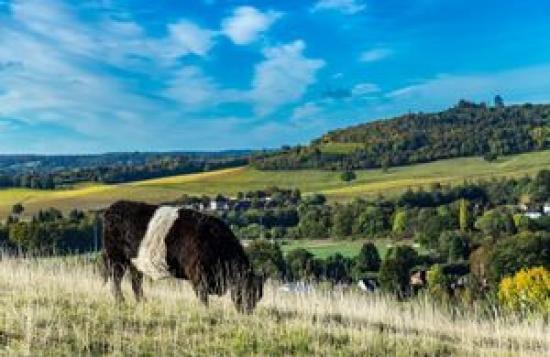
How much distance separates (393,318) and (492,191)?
11506 centimetres

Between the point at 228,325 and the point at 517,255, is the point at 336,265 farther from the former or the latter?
the point at 228,325

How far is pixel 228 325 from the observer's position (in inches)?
437

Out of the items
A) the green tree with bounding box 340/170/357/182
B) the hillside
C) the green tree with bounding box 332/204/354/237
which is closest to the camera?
the green tree with bounding box 332/204/354/237

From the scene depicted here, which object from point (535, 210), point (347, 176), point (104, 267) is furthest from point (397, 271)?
point (347, 176)

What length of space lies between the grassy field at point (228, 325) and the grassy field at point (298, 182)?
77.3 m

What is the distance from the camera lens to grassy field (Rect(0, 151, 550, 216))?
10058 centimetres

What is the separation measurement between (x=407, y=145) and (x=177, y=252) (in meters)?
157

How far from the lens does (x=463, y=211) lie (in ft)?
Result: 322

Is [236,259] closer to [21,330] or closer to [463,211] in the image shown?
[21,330]

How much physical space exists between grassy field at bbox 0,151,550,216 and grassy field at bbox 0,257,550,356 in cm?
7728

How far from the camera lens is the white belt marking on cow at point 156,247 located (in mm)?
13070

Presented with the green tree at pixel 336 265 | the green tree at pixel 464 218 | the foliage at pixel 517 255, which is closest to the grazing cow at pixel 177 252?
the green tree at pixel 336 265

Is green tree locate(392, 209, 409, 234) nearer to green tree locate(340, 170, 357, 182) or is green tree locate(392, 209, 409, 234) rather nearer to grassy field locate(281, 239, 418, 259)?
grassy field locate(281, 239, 418, 259)

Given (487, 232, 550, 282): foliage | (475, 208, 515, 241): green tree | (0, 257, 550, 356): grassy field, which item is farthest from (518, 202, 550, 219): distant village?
(0, 257, 550, 356): grassy field
